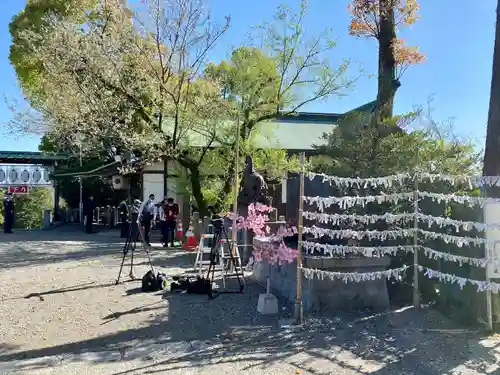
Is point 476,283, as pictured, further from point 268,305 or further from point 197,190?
point 197,190

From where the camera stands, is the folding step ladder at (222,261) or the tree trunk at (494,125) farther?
the folding step ladder at (222,261)

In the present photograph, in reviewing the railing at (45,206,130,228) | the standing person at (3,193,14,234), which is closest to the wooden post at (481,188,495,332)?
the standing person at (3,193,14,234)

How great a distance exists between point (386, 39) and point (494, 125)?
628cm

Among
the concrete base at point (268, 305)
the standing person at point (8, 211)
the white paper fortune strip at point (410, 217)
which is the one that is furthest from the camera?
the standing person at point (8, 211)

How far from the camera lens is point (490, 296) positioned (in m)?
5.45

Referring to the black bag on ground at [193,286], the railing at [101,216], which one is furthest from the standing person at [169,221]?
the railing at [101,216]

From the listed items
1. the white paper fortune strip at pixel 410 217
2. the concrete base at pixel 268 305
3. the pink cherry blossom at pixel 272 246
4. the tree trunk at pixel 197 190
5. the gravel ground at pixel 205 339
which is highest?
the tree trunk at pixel 197 190

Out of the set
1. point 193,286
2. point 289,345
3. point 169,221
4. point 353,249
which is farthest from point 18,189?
point 289,345

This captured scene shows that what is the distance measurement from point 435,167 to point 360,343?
4.24m

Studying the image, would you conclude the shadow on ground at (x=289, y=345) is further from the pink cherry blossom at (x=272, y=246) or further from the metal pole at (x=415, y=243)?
the pink cherry blossom at (x=272, y=246)

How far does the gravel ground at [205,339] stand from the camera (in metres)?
4.63

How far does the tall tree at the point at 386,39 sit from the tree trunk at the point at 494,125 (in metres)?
4.97

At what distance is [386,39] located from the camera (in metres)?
11.6

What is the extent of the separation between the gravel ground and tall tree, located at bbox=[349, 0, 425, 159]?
6.09m
